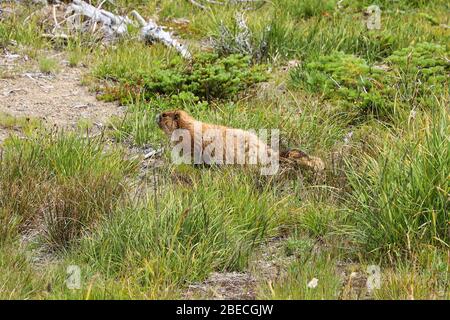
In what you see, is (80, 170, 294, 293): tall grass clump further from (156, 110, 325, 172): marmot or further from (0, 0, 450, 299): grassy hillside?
(156, 110, 325, 172): marmot

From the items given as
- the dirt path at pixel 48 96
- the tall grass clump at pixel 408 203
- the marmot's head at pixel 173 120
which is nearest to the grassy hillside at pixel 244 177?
the tall grass clump at pixel 408 203

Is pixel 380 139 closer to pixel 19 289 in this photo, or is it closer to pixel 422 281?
pixel 422 281

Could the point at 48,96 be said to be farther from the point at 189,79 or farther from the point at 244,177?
the point at 244,177

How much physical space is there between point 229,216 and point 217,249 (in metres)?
0.37

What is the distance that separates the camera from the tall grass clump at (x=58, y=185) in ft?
21.0

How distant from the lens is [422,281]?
5.42 meters

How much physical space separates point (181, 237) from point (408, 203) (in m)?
1.54

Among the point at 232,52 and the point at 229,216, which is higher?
the point at 232,52

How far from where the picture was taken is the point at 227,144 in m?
7.52

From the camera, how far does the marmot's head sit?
7762 mm

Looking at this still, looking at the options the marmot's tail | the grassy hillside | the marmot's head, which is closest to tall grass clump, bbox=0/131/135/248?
the grassy hillside

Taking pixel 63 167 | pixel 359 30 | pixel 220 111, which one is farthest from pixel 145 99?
pixel 359 30

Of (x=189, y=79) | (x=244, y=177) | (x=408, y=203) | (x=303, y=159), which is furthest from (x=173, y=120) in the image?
(x=408, y=203)

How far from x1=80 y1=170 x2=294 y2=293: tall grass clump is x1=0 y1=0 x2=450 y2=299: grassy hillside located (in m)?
0.01
